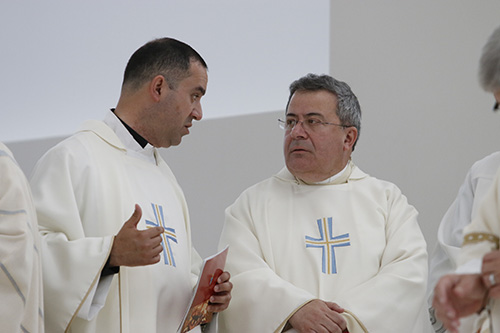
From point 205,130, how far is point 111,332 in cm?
285

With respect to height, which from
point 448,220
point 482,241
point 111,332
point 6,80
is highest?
point 6,80

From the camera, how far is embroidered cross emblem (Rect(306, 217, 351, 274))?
4547 millimetres

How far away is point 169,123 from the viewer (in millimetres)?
4449

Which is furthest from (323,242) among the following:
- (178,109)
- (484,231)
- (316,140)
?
(484,231)

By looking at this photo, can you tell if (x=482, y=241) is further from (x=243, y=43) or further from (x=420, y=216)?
(x=243, y=43)

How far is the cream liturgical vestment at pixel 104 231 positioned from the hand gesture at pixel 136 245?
68 millimetres

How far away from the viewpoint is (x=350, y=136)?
5000mm

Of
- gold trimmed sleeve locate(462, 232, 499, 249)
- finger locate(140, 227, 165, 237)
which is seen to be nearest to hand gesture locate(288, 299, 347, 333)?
finger locate(140, 227, 165, 237)

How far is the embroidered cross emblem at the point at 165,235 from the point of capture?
4191 millimetres

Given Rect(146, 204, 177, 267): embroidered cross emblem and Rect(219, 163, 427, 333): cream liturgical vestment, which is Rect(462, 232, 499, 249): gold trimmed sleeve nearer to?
Rect(219, 163, 427, 333): cream liturgical vestment

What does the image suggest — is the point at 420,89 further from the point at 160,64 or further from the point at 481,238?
the point at 481,238

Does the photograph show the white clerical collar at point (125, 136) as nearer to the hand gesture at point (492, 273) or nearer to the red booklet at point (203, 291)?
the red booklet at point (203, 291)

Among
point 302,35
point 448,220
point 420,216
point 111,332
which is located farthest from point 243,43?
point 111,332

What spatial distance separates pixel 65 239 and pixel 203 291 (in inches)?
28.5
